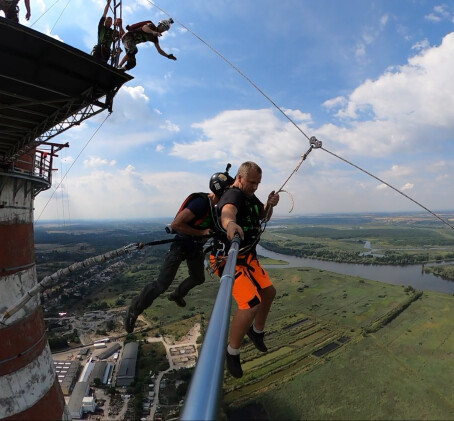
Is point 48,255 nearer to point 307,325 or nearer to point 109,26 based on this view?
point 307,325

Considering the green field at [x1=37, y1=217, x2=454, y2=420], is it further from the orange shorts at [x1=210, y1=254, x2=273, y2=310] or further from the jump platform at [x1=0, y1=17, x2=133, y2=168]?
the jump platform at [x1=0, y1=17, x2=133, y2=168]

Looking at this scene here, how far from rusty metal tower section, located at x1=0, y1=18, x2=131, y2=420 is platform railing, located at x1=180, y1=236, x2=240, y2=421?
4.79m

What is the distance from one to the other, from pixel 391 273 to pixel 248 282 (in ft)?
241

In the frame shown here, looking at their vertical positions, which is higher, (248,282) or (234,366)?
(248,282)

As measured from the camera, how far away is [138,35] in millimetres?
5816

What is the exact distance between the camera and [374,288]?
5031 centimetres

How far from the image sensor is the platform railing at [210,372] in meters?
0.90

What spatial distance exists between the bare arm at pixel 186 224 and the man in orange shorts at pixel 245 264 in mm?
334

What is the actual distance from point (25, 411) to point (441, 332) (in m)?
40.9

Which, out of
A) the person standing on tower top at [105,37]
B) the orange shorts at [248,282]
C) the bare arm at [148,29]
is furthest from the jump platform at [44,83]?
the orange shorts at [248,282]

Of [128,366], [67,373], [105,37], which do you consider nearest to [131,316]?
[105,37]

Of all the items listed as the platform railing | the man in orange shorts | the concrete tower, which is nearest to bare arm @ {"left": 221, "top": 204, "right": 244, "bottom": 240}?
the man in orange shorts

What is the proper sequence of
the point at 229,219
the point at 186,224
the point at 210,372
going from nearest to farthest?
the point at 210,372, the point at 229,219, the point at 186,224

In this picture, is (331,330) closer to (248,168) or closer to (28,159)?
(28,159)
